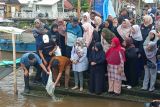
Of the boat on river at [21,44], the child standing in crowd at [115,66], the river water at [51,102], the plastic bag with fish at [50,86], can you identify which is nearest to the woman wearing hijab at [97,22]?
the child standing in crowd at [115,66]

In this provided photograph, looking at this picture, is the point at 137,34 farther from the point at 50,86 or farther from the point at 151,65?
the point at 50,86

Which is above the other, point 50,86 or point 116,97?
point 50,86

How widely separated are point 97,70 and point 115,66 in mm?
510

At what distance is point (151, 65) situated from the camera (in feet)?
32.9

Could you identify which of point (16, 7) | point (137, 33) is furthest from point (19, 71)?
point (16, 7)

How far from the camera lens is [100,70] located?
34.6ft

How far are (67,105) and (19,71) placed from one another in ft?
17.4

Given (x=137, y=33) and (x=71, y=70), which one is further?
(x=71, y=70)

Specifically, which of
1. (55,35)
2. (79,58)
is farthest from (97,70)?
(55,35)

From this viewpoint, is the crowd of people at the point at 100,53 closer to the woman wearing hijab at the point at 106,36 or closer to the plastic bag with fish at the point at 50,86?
the woman wearing hijab at the point at 106,36

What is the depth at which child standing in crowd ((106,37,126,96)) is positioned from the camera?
10188 mm

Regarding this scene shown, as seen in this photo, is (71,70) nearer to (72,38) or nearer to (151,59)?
(72,38)

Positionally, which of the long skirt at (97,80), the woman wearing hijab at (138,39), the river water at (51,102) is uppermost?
the woman wearing hijab at (138,39)

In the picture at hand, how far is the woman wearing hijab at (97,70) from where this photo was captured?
10.4 m
